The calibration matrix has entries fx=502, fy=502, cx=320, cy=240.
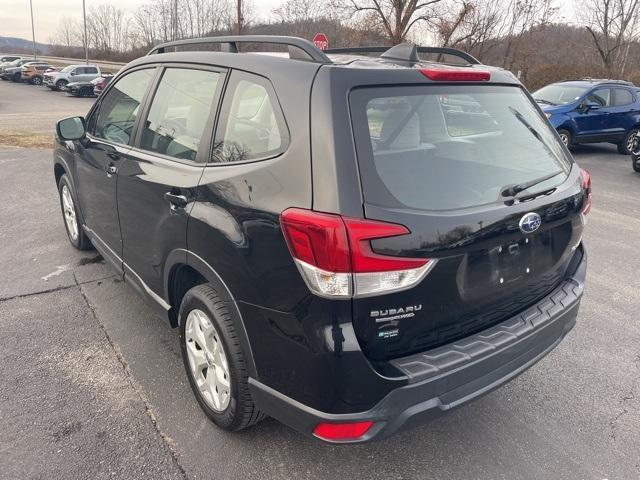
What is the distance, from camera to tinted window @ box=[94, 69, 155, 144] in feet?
10.7

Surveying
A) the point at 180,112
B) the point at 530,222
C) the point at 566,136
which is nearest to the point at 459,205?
the point at 530,222

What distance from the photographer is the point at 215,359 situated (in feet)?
8.09

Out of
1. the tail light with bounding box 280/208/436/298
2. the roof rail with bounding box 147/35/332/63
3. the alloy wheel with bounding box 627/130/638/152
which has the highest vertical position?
the roof rail with bounding box 147/35/332/63

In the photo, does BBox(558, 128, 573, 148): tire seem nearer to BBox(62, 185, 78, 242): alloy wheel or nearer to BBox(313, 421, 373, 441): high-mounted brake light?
BBox(62, 185, 78, 242): alloy wheel

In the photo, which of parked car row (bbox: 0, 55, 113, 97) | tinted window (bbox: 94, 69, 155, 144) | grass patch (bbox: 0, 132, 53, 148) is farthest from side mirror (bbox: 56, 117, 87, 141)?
parked car row (bbox: 0, 55, 113, 97)

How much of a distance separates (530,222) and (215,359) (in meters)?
1.60

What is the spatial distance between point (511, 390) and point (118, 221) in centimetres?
271

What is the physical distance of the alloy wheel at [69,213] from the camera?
465cm

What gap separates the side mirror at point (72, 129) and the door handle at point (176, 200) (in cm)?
166

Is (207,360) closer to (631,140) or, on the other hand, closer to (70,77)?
(631,140)

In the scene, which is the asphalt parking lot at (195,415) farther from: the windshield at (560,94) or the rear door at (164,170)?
the windshield at (560,94)

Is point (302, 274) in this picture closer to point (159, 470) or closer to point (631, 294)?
point (159, 470)

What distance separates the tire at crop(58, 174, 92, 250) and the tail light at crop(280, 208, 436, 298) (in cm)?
333

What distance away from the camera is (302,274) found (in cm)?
186
